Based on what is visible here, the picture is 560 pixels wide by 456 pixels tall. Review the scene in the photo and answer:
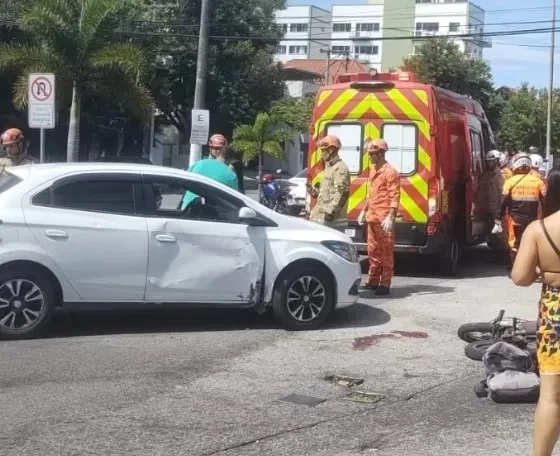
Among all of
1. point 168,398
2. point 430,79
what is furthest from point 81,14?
point 430,79

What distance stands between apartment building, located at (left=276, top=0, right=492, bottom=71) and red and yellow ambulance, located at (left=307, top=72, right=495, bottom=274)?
83.0 m

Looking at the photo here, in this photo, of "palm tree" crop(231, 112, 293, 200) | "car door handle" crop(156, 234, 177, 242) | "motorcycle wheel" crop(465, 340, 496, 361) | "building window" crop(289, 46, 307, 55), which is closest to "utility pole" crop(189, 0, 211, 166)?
"car door handle" crop(156, 234, 177, 242)

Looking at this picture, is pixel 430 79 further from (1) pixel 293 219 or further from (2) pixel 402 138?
(1) pixel 293 219

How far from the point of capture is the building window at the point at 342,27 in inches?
4338

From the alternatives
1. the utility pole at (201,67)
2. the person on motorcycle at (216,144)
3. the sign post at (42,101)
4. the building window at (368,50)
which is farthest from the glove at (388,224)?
the building window at (368,50)

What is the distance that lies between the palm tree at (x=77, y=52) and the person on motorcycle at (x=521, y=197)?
1321 cm

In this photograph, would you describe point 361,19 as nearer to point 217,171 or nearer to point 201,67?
point 201,67

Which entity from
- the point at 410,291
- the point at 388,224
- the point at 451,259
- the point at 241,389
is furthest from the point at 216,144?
the point at 241,389

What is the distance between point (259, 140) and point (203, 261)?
26.6 metres

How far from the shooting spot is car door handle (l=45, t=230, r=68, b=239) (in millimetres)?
8484

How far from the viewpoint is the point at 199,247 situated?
8.95 meters

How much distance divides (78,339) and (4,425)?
104 inches

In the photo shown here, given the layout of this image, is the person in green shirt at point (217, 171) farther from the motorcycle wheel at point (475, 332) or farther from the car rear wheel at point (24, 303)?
the motorcycle wheel at point (475, 332)

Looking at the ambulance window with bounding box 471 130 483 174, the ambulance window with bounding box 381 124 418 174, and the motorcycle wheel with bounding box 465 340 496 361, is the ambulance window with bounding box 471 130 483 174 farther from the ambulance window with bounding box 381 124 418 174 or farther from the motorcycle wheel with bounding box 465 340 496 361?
the motorcycle wheel with bounding box 465 340 496 361
